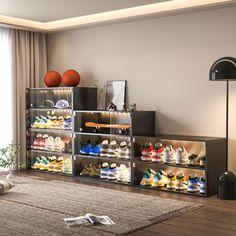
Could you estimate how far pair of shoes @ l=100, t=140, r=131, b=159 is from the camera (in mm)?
6349

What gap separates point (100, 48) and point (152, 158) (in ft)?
7.44

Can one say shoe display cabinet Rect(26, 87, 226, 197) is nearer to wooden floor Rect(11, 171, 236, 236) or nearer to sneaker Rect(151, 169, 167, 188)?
sneaker Rect(151, 169, 167, 188)

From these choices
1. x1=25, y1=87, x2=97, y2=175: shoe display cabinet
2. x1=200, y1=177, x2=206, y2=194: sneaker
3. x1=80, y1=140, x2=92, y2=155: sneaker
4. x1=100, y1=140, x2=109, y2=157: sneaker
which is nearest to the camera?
x1=200, y1=177, x2=206, y2=194: sneaker

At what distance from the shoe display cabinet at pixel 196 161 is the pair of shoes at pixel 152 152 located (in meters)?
0.06

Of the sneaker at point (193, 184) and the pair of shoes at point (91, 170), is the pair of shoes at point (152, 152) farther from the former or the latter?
the pair of shoes at point (91, 170)

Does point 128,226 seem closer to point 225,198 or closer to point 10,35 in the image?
point 225,198

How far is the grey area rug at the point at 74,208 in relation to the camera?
4.13 m

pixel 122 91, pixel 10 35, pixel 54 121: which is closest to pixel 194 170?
pixel 122 91

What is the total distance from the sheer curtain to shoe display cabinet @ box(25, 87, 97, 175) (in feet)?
1.10

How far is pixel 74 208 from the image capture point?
4.87m

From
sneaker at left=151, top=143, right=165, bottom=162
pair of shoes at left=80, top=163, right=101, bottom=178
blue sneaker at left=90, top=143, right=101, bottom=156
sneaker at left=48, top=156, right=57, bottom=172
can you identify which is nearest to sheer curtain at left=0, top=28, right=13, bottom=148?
sneaker at left=48, top=156, right=57, bottom=172

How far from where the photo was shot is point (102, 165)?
675cm

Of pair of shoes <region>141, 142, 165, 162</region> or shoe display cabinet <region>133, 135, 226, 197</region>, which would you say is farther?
pair of shoes <region>141, 142, 165, 162</region>

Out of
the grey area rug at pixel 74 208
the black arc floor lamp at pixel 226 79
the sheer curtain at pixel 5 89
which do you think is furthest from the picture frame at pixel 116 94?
the black arc floor lamp at pixel 226 79
